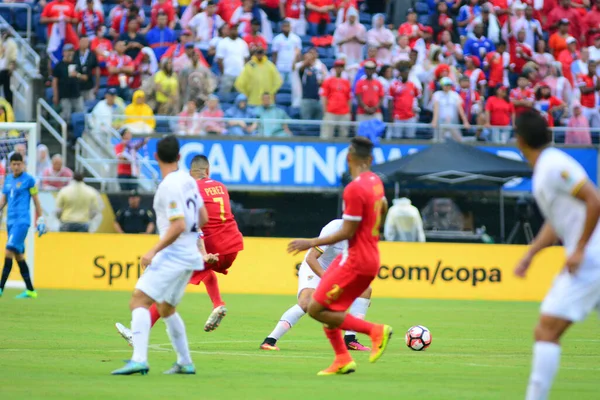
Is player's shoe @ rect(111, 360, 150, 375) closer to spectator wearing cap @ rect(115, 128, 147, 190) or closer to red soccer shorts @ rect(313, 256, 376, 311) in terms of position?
red soccer shorts @ rect(313, 256, 376, 311)

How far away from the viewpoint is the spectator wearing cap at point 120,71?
1094 inches

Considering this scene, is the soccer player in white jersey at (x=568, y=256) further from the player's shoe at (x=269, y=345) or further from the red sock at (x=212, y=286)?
the red sock at (x=212, y=286)

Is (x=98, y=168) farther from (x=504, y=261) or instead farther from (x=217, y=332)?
(x=217, y=332)

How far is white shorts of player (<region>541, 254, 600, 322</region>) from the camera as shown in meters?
7.59

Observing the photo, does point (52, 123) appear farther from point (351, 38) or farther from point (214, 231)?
point (214, 231)

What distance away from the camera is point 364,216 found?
1017 cm

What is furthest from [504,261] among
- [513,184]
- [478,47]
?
[478,47]

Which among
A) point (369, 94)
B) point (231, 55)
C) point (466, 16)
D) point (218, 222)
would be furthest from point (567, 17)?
point (218, 222)

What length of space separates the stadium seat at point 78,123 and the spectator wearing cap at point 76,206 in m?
2.40

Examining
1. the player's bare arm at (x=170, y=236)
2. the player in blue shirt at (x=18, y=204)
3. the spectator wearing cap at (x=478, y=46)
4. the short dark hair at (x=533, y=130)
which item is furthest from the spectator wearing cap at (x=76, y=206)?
the short dark hair at (x=533, y=130)

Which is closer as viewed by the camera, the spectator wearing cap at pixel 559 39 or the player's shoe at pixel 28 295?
the player's shoe at pixel 28 295

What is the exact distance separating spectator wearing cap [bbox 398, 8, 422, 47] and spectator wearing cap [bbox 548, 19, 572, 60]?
12.5 feet

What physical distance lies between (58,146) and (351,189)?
741 inches

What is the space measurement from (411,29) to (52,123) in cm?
976
